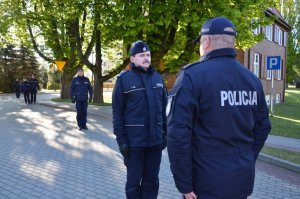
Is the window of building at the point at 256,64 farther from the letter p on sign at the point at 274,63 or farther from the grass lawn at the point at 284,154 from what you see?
the grass lawn at the point at 284,154

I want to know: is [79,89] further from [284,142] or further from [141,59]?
[141,59]

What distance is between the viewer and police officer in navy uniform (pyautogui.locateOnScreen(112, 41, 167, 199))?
4.63 m

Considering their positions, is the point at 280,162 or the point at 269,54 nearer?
the point at 280,162

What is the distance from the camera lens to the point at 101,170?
7285mm

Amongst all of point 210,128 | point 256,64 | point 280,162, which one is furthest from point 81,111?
point 256,64

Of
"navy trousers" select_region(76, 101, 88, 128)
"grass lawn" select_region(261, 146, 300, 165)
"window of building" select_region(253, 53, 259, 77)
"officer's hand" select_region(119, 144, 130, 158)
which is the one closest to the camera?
"officer's hand" select_region(119, 144, 130, 158)

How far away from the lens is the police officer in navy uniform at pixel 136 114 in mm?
4633

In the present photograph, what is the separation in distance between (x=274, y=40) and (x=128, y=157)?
3056 centimetres

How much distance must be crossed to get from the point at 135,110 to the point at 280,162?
4.56 metres

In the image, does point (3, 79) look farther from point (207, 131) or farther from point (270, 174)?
point (207, 131)

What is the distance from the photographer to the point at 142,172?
4.85m

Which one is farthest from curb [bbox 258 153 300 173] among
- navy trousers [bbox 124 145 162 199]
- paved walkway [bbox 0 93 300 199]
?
navy trousers [bbox 124 145 162 199]

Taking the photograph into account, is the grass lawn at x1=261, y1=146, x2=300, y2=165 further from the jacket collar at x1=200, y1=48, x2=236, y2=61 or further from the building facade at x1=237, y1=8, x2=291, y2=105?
the building facade at x1=237, y1=8, x2=291, y2=105

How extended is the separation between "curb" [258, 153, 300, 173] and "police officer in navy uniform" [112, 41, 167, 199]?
4.07 meters
